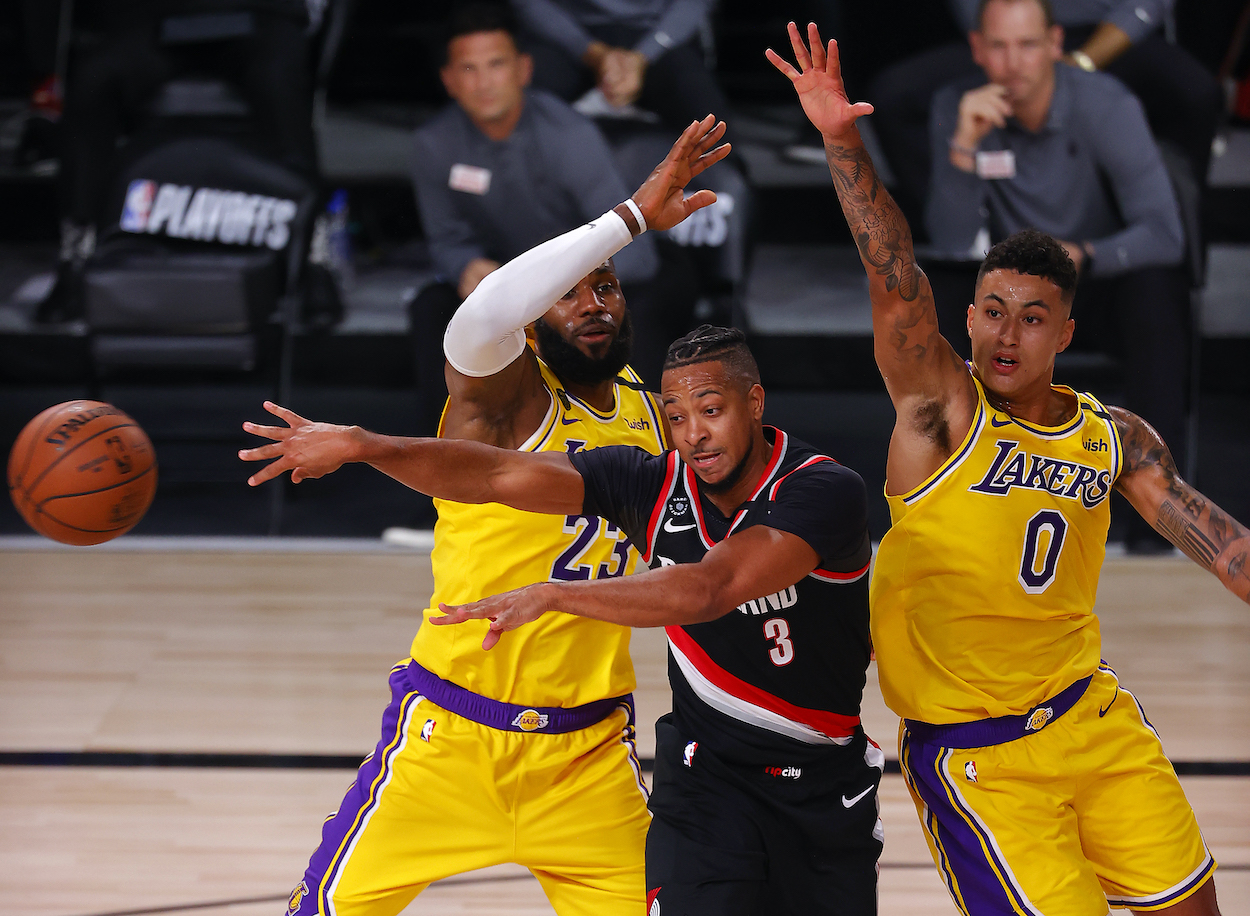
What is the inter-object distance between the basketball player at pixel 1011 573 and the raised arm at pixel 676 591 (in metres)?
0.45

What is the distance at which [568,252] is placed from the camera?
118 inches

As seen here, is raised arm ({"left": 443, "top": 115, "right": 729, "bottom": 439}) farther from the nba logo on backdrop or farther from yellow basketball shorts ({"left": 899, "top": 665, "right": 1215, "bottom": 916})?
yellow basketball shorts ({"left": 899, "top": 665, "right": 1215, "bottom": 916})

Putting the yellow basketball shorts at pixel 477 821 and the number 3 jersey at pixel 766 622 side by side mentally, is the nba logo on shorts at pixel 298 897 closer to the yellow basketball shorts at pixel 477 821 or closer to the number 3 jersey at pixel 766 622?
the yellow basketball shorts at pixel 477 821

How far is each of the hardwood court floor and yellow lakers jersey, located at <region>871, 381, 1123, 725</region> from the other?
4.00 feet

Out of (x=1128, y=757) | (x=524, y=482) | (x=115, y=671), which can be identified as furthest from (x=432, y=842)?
(x=115, y=671)

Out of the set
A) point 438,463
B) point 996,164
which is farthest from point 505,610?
point 996,164

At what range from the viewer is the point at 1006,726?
2.93 metres

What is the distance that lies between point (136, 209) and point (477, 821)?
6038 mm

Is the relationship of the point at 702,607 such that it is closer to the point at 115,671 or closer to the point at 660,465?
the point at 660,465

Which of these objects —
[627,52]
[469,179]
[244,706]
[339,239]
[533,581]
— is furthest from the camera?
[339,239]

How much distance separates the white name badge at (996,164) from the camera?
761cm

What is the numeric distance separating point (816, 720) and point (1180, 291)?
551 cm

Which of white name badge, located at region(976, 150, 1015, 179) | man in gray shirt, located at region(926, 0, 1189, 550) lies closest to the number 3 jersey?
man in gray shirt, located at region(926, 0, 1189, 550)

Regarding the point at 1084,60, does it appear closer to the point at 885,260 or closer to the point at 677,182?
the point at 677,182
